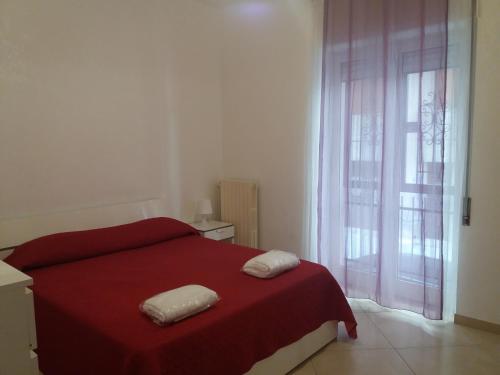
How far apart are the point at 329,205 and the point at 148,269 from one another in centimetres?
165

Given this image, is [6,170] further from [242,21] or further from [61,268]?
[242,21]

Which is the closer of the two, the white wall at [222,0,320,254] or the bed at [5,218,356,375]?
the bed at [5,218,356,375]

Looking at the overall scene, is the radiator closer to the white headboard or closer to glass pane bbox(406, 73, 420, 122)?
the white headboard

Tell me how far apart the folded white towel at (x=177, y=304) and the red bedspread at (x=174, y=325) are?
0.04m

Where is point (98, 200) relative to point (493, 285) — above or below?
above

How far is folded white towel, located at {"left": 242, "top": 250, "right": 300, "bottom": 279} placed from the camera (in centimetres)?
244

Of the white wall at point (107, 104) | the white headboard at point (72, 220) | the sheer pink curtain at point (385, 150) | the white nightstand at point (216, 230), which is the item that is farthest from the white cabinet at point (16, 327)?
the sheer pink curtain at point (385, 150)

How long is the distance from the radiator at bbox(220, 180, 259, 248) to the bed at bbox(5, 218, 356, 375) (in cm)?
81

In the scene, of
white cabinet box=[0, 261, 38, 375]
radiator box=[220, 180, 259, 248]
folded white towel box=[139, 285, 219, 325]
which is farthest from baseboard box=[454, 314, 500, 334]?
white cabinet box=[0, 261, 38, 375]

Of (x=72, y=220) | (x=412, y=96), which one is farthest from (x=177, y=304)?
(x=412, y=96)

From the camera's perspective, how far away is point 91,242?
9.48 feet

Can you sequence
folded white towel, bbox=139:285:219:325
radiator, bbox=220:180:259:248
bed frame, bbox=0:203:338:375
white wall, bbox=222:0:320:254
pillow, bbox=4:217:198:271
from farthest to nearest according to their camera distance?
radiator, bbox=220:180:259:248 < white wall, bbox=222:0:320:254 < pillow, bbox=4:217:198:271 < bed frame, bbox=0:203:338:375 < folded white towel, bbox=139:285:219:325

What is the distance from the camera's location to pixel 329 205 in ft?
11.4

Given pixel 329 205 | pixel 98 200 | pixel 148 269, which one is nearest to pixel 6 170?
pixel 98 200
